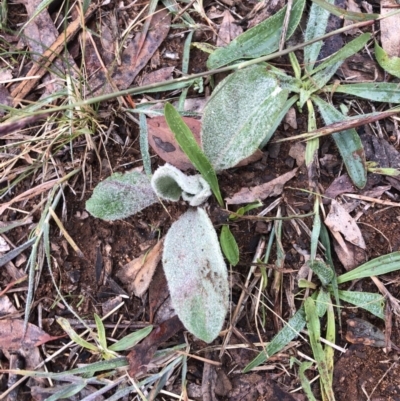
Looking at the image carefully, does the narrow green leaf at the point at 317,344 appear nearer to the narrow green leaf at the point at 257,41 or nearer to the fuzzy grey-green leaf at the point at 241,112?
the fuzzy grey-green leaf at the point at 241,112

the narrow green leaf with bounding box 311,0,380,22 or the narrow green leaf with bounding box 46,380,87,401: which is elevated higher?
the narrow green leaf with bounding box 311,0,380,22

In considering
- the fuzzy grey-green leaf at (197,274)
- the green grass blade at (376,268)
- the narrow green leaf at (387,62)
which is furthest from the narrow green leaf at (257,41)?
the green grass blade at (376,268)

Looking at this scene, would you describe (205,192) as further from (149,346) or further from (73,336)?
(73,336)

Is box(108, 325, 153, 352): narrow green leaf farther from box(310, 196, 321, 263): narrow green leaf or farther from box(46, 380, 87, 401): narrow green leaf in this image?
box(310, 196, 321, 263): narrow green leaf

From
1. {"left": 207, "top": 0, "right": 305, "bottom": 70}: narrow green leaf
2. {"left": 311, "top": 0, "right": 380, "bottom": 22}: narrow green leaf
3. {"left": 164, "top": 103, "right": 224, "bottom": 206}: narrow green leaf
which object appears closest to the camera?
{"left": 164, "top": 103, "right": 224, "bottom": 206}: narrow green leaf

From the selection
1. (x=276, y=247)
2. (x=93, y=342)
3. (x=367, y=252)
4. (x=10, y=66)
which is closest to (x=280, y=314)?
(x=276, y=247)

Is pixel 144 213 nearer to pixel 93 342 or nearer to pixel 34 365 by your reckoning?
pixel 93 342

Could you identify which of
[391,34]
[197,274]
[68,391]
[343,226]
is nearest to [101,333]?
[68,391]

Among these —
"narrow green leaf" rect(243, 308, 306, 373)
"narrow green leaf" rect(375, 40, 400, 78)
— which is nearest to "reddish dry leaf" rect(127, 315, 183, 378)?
"narrow green leaf" rect(243, 308, 306, 373)
